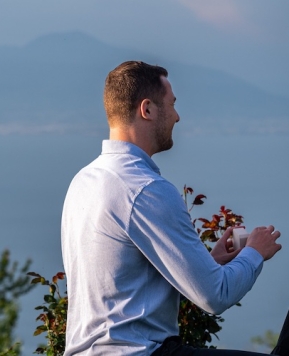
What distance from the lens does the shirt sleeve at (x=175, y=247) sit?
2186 millimetres

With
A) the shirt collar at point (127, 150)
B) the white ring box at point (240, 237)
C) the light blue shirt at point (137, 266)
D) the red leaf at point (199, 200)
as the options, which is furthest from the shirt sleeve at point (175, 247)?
the red leaf at point (199, 200)

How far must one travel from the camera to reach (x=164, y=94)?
2434 mm

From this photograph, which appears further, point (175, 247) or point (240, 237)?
point (240, 237)

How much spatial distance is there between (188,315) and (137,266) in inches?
62.5

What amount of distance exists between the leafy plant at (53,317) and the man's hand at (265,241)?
170 centimetres

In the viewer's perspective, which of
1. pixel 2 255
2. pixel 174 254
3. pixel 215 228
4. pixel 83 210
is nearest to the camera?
pixel 174 254

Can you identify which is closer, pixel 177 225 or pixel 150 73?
pixel 177 225

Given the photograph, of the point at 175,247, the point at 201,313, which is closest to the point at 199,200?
the point at 201,313

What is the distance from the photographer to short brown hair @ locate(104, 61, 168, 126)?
2.38m

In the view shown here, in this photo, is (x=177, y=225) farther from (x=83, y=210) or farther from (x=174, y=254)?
(x=83, y=210)

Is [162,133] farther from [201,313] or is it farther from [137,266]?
[201,313]

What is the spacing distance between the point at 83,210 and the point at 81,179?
0.12 metres

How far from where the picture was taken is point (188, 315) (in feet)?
12.3

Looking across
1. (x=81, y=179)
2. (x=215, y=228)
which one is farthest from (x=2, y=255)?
(x=81, y=179)
